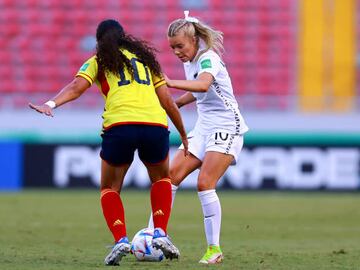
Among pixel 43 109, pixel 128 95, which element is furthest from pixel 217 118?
pixel 43 109

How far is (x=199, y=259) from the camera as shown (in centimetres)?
855

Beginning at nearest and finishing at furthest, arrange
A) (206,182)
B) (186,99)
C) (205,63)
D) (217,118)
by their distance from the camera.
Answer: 1. (205,63)
2. (206,182)
3. (217,118)
4. (186,99)

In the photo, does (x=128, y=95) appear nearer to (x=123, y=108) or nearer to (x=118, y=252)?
(x=123, y=108)

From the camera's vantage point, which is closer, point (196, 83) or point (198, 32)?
point (196, 83)

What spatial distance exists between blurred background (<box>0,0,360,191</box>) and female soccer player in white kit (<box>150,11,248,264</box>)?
30.8 feet

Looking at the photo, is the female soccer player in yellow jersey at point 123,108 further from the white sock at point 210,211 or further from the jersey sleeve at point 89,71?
the white sock at point 210,211

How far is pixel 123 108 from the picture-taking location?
25.1 ft

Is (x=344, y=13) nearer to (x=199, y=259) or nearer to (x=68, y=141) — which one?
(x=68, y=141)

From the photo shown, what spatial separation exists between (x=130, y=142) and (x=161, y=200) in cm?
70

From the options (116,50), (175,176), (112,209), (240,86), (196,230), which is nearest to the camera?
(116,50)

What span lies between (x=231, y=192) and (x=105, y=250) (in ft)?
29.7

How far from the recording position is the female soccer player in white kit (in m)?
8.25

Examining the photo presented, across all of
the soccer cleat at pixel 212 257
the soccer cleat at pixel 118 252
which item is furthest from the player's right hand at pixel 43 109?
the soccer cleat at pixel 212 257

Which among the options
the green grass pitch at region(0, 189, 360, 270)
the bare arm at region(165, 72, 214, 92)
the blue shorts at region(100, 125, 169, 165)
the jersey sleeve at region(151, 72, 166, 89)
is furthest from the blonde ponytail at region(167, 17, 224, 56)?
the green grass pitch at region(0, 189, 360, 270)
